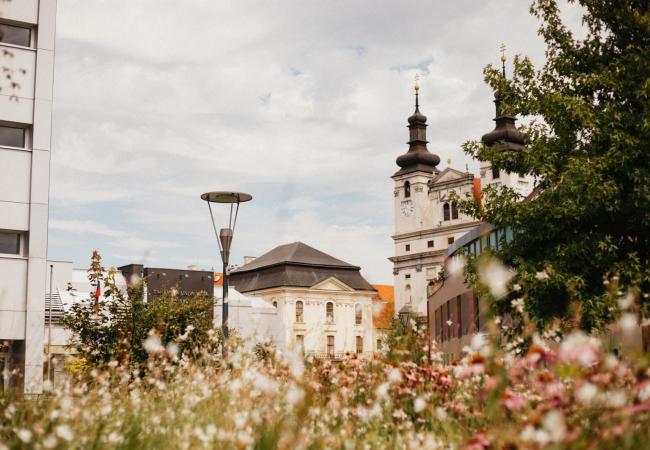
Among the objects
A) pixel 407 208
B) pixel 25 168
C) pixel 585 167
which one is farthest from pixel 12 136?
pixel 407 208

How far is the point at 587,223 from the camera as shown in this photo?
16344 millimetres

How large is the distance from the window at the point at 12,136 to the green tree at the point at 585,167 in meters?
14.0

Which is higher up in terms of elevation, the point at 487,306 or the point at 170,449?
the point at 487,306

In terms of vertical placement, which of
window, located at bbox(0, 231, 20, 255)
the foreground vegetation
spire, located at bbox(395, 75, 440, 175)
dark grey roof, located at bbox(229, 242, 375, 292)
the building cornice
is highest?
spire, located at bbox(395, 75, 440, 175)

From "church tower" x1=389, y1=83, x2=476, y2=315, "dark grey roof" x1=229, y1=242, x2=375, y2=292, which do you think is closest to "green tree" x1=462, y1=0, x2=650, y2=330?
"dark grey roof" x1=229, y1=242, x2=375, y2=292

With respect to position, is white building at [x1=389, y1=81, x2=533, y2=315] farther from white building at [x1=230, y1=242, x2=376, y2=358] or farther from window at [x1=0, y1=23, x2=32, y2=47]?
window at [x1=0, y1=23, x2=32, y2=47]

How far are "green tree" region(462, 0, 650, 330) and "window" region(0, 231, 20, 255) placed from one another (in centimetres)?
1407

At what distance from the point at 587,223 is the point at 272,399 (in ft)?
37.6

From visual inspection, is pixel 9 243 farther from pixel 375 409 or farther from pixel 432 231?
pixel 432 231

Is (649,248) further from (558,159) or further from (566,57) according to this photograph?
(566,57)

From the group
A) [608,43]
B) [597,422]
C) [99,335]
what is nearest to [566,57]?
[608,43]

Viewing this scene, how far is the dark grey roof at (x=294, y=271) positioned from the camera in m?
86.9

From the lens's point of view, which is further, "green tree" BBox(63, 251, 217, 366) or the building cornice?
the building cornice

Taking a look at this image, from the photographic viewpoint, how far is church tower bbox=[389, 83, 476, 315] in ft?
309
